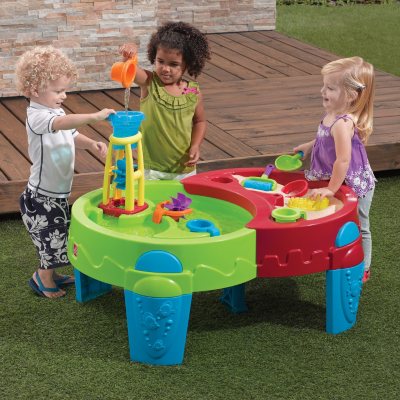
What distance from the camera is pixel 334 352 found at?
342 cm

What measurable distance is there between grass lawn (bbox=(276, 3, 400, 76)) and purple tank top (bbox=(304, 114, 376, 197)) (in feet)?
12.3

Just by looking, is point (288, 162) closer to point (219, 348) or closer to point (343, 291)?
point (343, 291)

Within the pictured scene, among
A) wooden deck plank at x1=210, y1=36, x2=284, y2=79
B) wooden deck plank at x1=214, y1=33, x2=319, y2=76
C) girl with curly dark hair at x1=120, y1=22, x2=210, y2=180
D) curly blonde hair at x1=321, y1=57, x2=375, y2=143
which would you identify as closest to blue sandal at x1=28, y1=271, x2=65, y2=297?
girl with curly dark hair at x1=120, y1=22, x2=210, y2=180

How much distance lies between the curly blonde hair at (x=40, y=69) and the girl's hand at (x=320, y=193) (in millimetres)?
1049

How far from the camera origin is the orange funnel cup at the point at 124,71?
349cm

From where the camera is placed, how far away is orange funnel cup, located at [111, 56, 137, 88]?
3494 mm

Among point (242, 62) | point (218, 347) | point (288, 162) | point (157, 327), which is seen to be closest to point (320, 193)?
point (288, 162)

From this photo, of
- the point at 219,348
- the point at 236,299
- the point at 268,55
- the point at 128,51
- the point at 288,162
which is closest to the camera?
the point at 219,348

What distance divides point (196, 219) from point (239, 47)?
4.47 meters

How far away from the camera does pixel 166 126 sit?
393cm

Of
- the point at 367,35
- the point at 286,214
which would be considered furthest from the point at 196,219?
the point at 367,35

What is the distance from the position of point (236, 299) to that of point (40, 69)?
1.15 m

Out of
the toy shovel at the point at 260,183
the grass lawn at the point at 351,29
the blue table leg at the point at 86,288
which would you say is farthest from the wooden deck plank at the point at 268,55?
the blue table leg at the point at 86,288

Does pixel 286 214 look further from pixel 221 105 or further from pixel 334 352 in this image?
pixel 221 105
